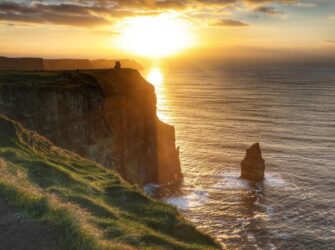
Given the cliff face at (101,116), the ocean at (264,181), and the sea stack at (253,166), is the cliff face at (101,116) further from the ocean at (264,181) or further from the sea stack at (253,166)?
the sea stack at (253,166)

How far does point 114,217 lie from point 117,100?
4033cm

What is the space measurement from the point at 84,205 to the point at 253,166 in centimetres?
5297

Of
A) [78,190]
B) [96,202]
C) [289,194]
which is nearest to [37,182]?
[78,190]

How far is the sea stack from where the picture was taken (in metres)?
67.6

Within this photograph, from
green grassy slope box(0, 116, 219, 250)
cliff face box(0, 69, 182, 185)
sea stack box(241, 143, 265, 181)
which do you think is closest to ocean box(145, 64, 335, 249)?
sea stack box(241, 143, 265, 181)

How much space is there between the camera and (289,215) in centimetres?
5131

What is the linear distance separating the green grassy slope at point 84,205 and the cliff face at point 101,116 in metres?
16.9

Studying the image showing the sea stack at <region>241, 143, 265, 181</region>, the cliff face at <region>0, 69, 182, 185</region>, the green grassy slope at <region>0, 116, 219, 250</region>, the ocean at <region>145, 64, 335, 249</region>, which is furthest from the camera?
the sea stack at <region>241, 143, 265, 181</region>

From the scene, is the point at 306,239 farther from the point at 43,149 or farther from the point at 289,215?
the point at 43,149

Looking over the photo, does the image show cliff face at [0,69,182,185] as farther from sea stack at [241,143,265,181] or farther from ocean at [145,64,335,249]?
sea stack at [241,143,265,181]

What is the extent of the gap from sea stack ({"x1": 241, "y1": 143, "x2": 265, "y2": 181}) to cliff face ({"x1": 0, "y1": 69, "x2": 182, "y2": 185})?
41.0ft

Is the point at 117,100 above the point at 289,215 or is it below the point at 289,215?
above

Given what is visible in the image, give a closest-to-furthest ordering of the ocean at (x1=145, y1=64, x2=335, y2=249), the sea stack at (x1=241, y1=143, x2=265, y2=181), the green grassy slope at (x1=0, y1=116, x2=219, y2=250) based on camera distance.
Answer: the green grassy slope at (x1=0, y1=116, x2=219, y2=250), the ocean at (x1=145, y1=64, x2=335, y2=249), the sea stack at (x1=241, y1=143, x2=265, y2=181)

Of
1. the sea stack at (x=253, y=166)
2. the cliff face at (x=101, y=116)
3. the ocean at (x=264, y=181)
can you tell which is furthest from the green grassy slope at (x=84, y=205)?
the sea stack at (x=253, y=166)
